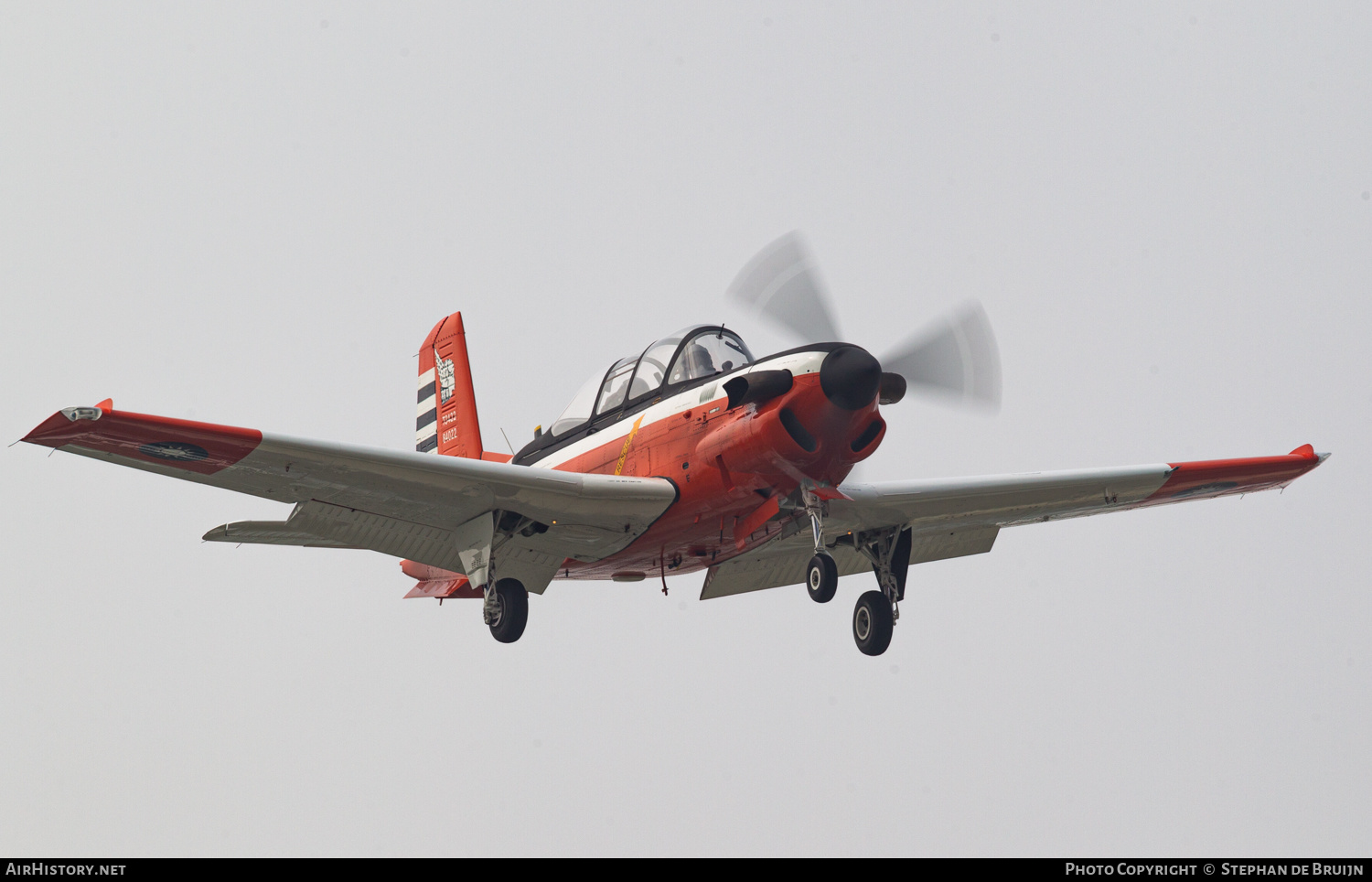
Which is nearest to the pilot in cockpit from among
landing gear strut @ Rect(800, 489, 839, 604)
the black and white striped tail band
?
landing gear strut @ Rect(800, 489, 839, 604)

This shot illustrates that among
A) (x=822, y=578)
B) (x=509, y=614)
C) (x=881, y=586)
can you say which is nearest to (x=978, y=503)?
(x=881, y=586)

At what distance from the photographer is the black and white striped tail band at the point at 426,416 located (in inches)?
864

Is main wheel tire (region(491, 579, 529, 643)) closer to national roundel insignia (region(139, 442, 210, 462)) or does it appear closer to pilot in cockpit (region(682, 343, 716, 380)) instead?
pilot in cockpit (region(682, 343, 716, 380))

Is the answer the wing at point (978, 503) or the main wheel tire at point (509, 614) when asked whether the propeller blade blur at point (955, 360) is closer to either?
the wing at point (978, 503)

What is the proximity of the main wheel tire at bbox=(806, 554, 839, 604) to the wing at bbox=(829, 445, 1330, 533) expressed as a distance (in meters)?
2.63

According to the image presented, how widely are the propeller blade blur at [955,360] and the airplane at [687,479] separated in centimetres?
2

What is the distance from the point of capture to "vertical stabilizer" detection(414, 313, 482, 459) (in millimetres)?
21234

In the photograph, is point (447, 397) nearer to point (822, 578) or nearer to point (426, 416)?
point (426, 416)

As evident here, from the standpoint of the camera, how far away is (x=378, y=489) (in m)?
14.8

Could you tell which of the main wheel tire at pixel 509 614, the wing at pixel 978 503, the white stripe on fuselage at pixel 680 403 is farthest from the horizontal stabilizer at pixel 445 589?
the wing at pixel 978 503

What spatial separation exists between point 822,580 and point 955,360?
300 centimetres

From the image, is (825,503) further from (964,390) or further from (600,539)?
(600,539)

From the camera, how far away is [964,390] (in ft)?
47.7

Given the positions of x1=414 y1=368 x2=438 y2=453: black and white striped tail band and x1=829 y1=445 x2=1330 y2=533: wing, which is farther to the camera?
x1=414 y1=368 x2=438 y2=453: black and white striped tail band
